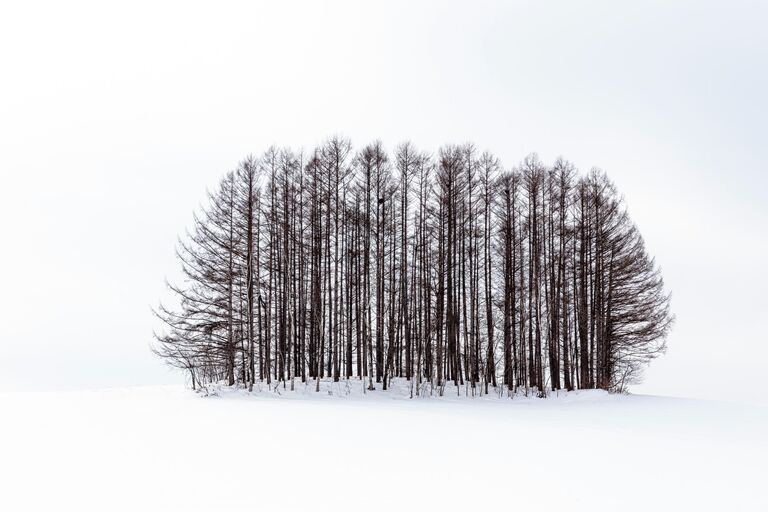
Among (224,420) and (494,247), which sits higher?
(494,247)

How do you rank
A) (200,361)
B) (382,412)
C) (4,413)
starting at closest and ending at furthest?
(4,413), (382,412), (200,361)

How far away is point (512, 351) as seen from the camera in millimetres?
22328

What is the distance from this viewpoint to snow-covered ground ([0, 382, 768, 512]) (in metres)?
4.72

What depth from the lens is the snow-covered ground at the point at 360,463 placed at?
4.72 metres

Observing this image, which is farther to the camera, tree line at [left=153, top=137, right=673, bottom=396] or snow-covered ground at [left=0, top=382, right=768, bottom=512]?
tree line at [left=153, top=137, right=673, bottom=396]

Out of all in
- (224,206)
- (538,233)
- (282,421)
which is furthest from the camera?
(538,233)

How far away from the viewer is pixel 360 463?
599cm

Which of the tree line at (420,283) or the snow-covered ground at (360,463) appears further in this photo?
the tree line at (420,283)

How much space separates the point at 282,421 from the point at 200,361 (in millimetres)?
10707

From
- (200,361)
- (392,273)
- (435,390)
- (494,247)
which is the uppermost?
(494,247)

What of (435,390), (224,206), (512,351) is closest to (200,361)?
(224,206)

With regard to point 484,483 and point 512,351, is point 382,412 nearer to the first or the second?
point 484,483

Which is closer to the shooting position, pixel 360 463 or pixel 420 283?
pixel 360 463

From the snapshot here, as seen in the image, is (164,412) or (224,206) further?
(224,206)
